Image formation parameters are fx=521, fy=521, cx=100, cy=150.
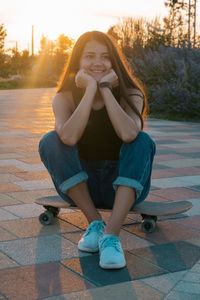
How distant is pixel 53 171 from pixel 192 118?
853cm

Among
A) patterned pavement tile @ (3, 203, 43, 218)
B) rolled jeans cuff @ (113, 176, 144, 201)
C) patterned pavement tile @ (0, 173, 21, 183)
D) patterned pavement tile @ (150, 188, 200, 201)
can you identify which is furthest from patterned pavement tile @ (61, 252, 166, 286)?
patterned pavement tile @ (0, 173, 21, 183)

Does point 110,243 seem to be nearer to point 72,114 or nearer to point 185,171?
point 72,114

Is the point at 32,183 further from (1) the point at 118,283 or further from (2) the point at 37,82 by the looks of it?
(2) the point at 37,82

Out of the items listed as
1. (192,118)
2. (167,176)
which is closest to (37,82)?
(192,118)

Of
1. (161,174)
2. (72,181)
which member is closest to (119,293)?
(72,181)

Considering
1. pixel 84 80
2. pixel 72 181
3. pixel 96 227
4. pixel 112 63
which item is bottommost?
pixel 96 227

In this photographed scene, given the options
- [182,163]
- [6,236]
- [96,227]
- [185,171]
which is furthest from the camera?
[182,163]

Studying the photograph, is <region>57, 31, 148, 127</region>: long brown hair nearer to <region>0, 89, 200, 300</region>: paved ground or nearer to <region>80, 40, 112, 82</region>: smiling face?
<region>80, 40, 112, 82</region>: smiling face

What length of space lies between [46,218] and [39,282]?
0.93 metres

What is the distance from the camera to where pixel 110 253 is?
2.59 meters

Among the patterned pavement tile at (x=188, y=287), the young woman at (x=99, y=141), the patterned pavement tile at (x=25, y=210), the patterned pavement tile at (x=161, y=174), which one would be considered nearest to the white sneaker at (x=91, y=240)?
the young woman at (x=99, y=141)

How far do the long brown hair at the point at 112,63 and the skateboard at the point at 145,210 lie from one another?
559mm

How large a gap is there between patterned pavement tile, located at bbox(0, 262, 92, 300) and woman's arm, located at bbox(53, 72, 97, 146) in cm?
76

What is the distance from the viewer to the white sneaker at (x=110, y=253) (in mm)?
2549
